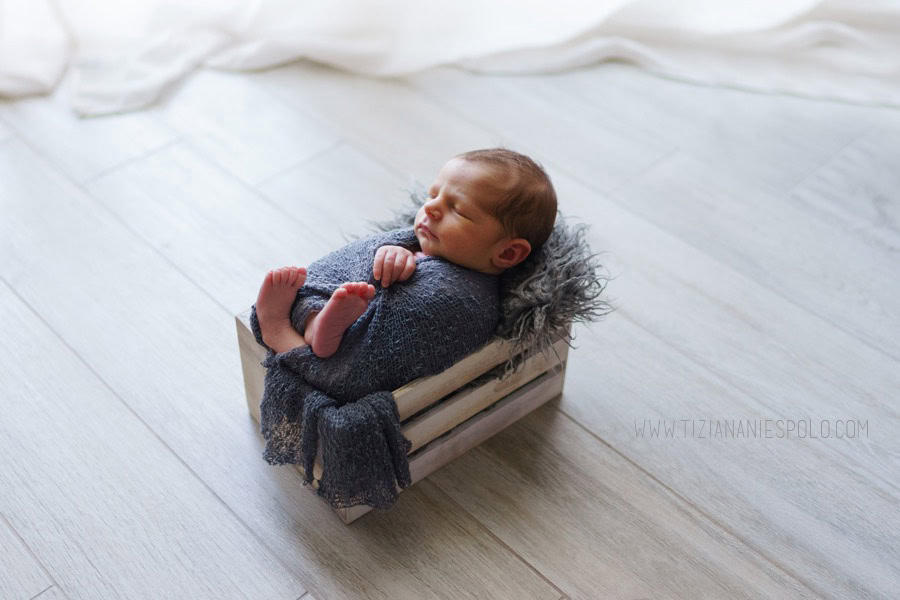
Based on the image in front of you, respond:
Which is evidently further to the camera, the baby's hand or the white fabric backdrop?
the white fabric backdrop

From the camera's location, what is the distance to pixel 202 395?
134 cm

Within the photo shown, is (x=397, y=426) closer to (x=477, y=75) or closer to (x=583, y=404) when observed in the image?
(x=583, y=404)

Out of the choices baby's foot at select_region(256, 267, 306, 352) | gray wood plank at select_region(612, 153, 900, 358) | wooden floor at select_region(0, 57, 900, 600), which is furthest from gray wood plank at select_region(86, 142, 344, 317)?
gray wood plank at select_region(612, 153, 900, 358)

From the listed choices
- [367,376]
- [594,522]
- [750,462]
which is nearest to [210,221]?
[367,376]

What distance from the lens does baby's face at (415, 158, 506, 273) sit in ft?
3.83

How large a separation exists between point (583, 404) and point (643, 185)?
0.55m

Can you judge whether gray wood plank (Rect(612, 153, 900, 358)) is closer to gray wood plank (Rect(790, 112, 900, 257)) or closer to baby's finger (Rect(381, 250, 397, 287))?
gray wood plank (Rect(790, 112, 900, 257))

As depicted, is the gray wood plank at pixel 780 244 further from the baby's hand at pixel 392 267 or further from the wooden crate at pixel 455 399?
the baby's hand at pixel 392 267

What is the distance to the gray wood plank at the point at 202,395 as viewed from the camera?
115 centimetres

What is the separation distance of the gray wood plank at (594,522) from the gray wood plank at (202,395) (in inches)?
1.6

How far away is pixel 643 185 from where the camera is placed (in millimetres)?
1745

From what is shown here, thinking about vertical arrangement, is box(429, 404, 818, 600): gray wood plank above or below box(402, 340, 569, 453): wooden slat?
below

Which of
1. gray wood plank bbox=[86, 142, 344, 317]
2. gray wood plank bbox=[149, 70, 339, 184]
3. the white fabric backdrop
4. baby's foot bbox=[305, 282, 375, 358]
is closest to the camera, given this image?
baby's foot bbox=[305, 282, 375, 358]

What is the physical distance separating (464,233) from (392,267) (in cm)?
10
